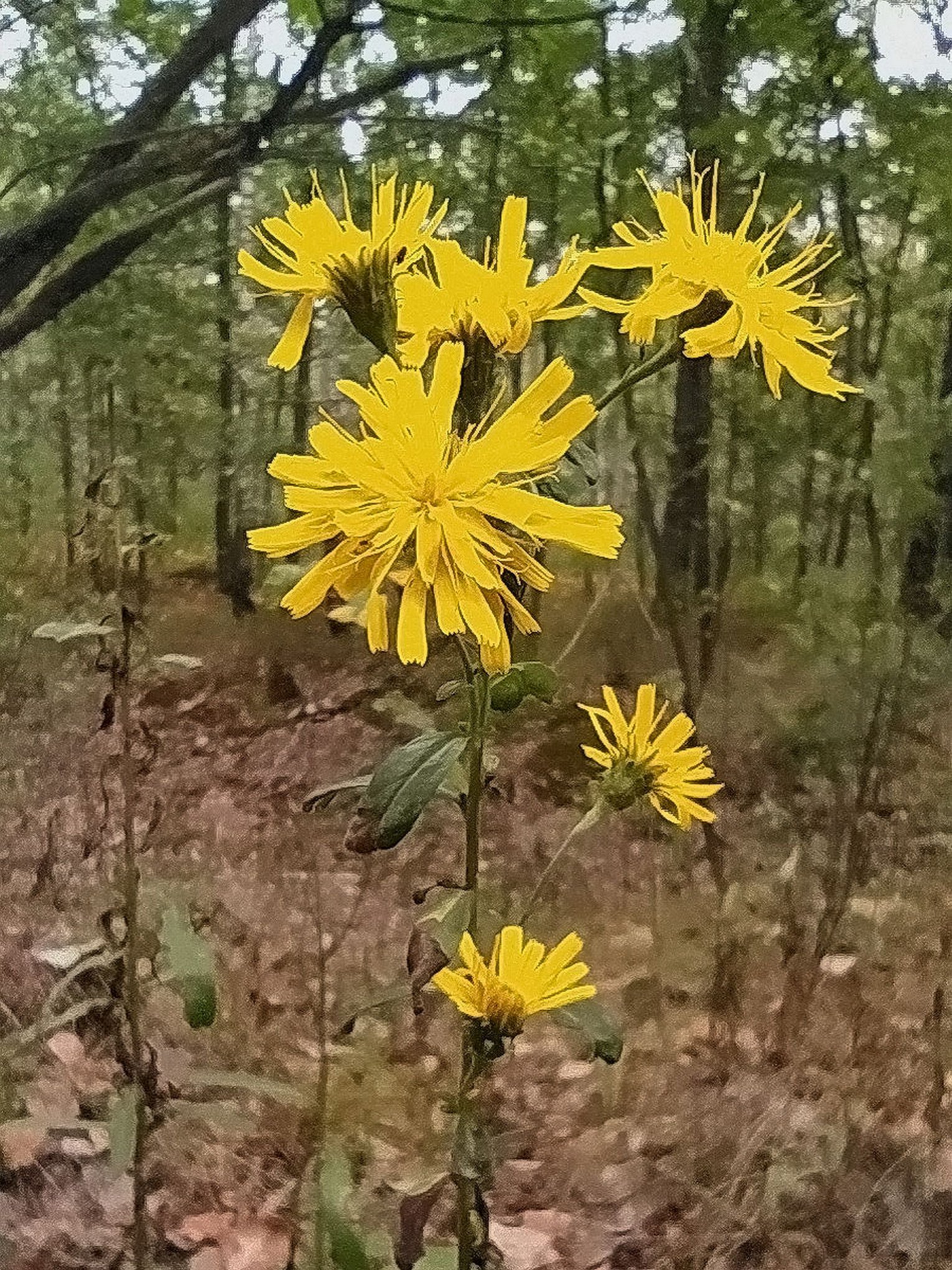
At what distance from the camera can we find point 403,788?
49 centimetres

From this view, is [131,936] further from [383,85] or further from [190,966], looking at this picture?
[383,85]

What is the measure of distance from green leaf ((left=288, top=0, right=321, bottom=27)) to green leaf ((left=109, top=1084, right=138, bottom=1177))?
27.9 inches

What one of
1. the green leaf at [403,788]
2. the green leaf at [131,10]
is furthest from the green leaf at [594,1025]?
the green leaf at [131,10]

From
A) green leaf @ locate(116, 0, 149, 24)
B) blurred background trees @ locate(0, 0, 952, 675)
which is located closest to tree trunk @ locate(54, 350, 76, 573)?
blurred background trees @ locate(0, 0, 952, 675)

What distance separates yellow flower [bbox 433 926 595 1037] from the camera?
1.70 feet

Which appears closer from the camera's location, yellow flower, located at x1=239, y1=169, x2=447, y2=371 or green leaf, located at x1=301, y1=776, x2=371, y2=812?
yellow flower, located at x1=239, y1=169, x2=447, y2=371

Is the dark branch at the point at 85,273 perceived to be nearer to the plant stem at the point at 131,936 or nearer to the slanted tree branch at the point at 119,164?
the slanted tree branch at the point at 119,164

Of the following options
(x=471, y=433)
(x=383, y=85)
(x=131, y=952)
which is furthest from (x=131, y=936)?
(x=383, y=85)

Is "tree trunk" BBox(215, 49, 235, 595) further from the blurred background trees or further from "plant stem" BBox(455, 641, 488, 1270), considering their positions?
"plant stem" BBox(455, 641, 488, 1270)

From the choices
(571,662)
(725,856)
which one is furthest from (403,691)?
(725,856)

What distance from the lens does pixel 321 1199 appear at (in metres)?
0.70

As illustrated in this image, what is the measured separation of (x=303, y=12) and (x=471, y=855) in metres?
0.60

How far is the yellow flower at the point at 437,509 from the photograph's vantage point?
0.42 meters

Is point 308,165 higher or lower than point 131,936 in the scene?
higher
